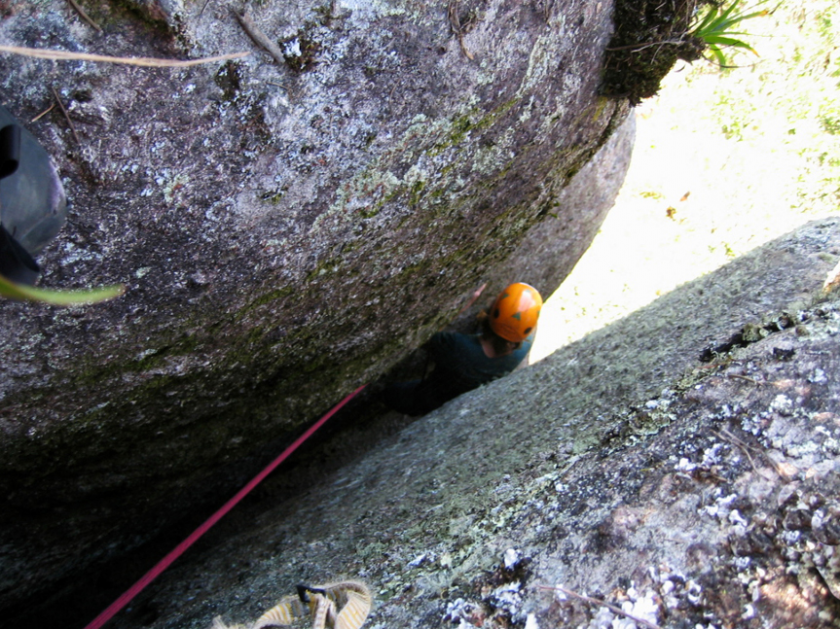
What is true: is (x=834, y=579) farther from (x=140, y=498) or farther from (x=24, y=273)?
(x=140, y=498)

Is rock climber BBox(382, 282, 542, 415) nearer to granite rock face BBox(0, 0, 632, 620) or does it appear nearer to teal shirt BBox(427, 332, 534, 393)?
teal shirt BBox(427, 332, 534, 393)

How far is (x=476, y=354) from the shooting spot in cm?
354

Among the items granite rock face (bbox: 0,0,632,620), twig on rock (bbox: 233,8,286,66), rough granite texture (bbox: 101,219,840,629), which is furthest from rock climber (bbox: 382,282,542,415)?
twig on rock (bbox: 233,8,286,66)

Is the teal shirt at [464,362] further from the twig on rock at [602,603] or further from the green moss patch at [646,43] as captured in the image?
the twig on rock at [602,603]

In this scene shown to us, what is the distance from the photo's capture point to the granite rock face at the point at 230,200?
1423 millimetres

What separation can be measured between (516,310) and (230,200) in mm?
2144

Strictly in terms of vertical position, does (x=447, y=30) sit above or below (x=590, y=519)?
above

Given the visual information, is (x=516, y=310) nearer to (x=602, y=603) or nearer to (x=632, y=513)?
(x=632, y=513)

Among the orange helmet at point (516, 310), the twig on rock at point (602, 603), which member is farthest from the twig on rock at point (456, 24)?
the orange helmet at point (516, 310)

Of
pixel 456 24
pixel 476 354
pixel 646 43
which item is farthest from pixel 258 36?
pixel 476 354

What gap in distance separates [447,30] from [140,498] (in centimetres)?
234

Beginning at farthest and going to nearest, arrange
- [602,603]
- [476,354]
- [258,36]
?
[476,354] → [258,36] → [602,603]

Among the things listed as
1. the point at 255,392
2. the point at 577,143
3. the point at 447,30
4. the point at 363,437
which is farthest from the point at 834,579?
the point at 363,437

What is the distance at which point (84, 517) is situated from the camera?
236cm
